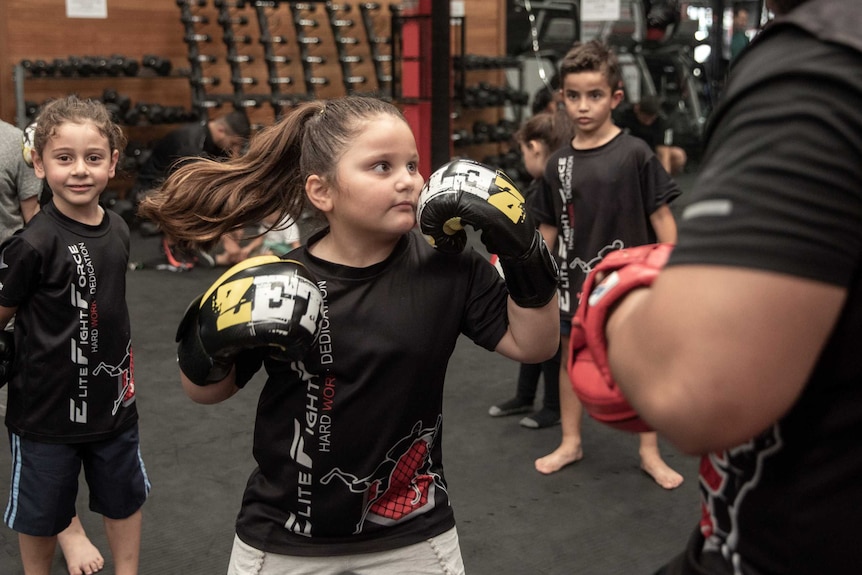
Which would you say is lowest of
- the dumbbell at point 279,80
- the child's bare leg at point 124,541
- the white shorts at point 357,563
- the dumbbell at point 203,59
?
the child's bare leg at point 124,541

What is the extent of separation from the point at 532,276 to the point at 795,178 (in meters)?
0.76

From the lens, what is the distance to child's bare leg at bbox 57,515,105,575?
240 cm

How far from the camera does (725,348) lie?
681 millimetres

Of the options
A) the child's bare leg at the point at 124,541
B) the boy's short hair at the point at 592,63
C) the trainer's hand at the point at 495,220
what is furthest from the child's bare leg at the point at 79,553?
the boy's short hair at the point at 592,63

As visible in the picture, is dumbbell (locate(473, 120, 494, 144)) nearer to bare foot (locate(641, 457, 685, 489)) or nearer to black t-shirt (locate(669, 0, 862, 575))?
bare foot (locate(641, 457, 685, 489))

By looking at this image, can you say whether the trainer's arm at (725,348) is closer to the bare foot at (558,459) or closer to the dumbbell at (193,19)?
the bare foot at (558,459)

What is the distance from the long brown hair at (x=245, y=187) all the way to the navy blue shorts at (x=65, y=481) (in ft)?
2.23

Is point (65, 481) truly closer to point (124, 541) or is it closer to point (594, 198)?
point (124, 541)

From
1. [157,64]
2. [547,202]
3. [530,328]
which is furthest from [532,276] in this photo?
[157,64]

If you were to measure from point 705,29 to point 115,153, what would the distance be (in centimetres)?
1124

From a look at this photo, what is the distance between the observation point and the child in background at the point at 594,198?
2941mm

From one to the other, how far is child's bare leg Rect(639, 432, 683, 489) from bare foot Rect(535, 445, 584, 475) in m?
0.22

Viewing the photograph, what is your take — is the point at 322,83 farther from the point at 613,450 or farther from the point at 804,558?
the point at 804,558

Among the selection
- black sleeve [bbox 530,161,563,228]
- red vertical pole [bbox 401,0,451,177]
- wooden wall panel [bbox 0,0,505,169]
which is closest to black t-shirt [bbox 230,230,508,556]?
black sleeve [bbox 530,161,563,228]
